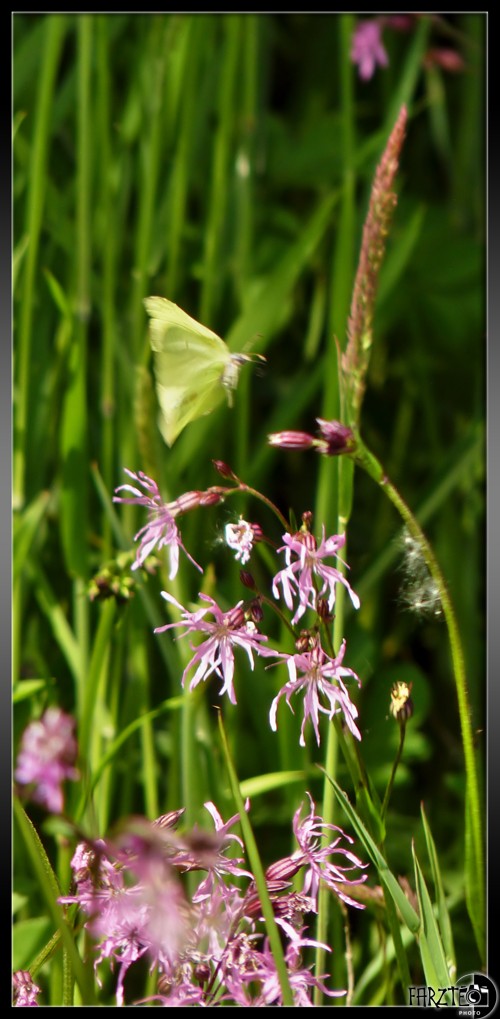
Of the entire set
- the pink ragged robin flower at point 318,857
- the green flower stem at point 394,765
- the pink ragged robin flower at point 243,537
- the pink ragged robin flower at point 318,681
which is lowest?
the pink ragged robin flower at point 318,857

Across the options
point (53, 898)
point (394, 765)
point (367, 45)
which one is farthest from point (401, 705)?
point (367, 45)

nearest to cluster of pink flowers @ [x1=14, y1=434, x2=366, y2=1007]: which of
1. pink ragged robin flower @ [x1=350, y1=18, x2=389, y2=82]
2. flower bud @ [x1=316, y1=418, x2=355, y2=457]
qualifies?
flower bud @ [x1=316, y1=418, x2=355, y2=457]

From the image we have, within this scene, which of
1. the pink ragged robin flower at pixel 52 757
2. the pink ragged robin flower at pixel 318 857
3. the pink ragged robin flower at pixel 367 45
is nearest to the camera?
the pink ragged robin flower at pixel 52 757

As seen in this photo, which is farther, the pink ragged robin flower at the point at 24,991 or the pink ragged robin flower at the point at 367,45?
the pink ragged robin flower at the point at 367,45

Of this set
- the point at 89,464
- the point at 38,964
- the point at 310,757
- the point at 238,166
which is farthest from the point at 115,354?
the point at 38,964

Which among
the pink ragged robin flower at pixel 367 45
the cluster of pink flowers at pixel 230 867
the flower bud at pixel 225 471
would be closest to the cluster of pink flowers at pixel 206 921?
the cluster of pink flowers at pixel 230 867

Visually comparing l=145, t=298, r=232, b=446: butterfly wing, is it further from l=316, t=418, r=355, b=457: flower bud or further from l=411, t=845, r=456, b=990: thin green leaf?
l=411, t=845, r=456, b=990: thin green leaf

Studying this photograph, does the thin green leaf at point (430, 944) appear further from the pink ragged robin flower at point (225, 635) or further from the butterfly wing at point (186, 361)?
the butterfly wing at point (186, 361)
